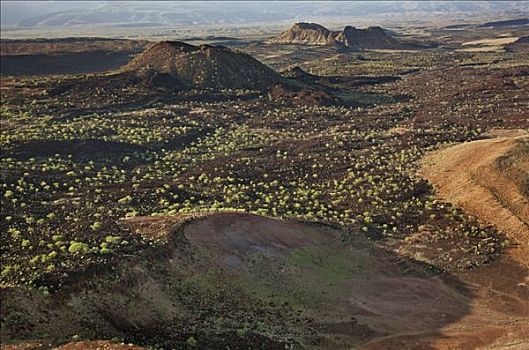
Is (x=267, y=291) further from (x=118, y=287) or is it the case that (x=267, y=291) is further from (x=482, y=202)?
(x=482, y=202)

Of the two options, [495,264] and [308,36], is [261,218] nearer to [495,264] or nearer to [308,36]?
[495,264]

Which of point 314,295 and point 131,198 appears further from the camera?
point 131,198

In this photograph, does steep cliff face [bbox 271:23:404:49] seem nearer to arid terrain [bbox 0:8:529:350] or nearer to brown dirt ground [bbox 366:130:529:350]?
arid terrain [bbox 0:8:529:350]

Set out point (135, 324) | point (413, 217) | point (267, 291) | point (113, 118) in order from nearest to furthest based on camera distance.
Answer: point (135, 324), point (267, 291), point (413, 217), point (113, 118)

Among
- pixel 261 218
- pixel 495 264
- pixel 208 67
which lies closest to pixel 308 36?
pixel 208 67

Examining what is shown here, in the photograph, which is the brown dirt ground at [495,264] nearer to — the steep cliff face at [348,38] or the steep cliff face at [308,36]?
the steep cliff face at [348,38]

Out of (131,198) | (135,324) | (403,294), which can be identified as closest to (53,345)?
(135,324)

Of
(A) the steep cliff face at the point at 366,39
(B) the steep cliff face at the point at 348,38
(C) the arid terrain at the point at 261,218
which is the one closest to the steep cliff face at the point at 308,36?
(B) the steep cliff face at the point at 348,38
